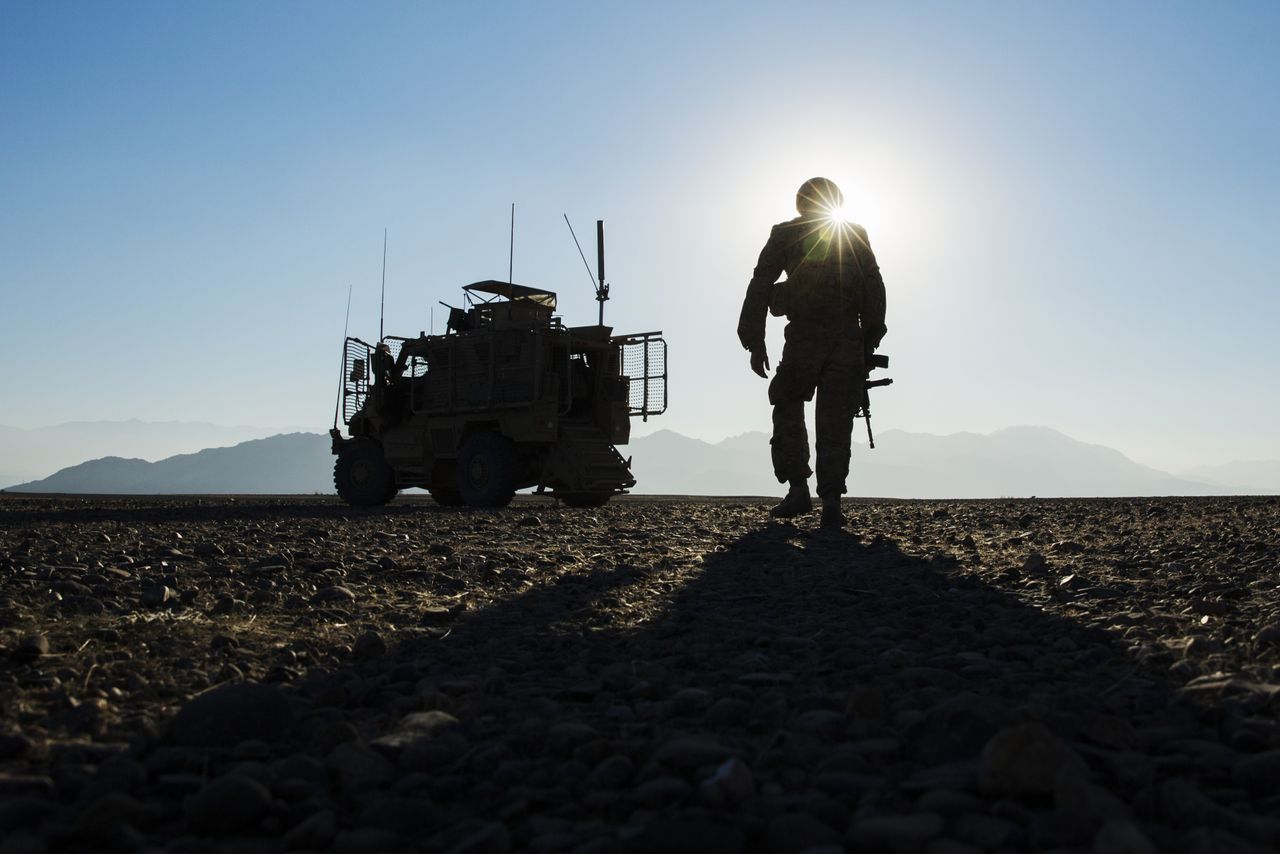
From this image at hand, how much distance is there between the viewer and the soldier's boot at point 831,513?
8164 millimetres

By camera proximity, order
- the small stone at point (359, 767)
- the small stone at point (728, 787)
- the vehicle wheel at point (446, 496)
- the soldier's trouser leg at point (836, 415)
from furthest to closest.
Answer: the vehicle wheel at point (446, 496)
the soldier's trouser leg at point (836, 415)
the small stone at point (359, 767)
the small stone at point (728, 787)

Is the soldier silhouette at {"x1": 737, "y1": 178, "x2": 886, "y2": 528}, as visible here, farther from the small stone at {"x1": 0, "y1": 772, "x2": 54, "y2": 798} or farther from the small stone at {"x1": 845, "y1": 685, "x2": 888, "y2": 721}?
the small stone at {"x1": 0, "y1": 772, "x2": 54, "y2": 798}

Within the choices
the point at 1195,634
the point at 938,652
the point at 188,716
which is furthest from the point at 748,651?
the point at 188,716

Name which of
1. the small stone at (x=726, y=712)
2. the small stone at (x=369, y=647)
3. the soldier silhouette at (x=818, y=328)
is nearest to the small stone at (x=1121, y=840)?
the small stone at (x=726, y=712)

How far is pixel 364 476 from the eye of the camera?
14.6 meters

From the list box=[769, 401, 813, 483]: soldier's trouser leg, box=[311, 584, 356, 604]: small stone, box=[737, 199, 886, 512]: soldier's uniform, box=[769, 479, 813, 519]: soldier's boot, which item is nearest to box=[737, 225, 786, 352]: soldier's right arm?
box=[737, 199, 886, 512]: soldier's uniform

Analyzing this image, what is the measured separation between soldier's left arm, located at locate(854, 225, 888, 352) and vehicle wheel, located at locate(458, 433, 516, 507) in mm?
5657

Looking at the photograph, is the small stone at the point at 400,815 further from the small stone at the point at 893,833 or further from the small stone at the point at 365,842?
the small stone at the point at 893,833

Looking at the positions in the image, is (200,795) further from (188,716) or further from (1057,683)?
(1057,683)

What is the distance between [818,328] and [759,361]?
601mm

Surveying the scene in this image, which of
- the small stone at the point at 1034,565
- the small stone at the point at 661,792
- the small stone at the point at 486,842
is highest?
the small stone at the point at 1034,565

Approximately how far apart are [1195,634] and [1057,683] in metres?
0.88

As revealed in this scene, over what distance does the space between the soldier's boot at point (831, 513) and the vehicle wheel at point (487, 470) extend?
18.1 ft

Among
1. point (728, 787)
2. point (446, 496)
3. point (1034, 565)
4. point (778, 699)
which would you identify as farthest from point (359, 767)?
point (446, 496)
